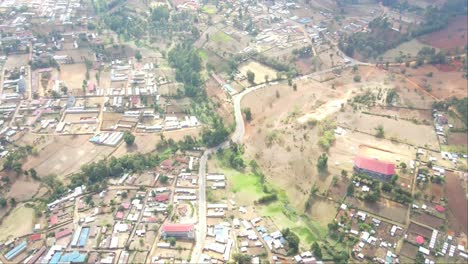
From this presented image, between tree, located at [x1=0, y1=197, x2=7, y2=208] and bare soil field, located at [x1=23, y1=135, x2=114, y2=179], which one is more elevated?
bare soil field, located at [x1=23, y1=135, x2=114, y2=179]

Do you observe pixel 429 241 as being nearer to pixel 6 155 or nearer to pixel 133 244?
pixel 133 244

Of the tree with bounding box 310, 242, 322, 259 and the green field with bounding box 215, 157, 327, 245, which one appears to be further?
the green field with bounding box 215, 157, 327, 245

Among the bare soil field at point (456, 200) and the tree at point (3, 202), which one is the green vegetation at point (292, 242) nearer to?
the bare soil field at point (456, 200)

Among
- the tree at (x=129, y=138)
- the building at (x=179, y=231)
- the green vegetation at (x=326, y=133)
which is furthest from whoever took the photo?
the tree at (x=129, y=138)

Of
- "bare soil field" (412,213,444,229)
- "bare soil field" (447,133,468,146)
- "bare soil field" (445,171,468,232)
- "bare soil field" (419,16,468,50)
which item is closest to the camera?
"bare soil field" (412,213,444,229)

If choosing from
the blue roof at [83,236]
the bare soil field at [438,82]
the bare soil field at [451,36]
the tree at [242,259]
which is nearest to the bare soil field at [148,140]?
the blue roof at [83,236]

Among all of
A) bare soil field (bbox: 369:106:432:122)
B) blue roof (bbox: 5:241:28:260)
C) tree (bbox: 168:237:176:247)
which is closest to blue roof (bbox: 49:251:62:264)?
blue roof (bbox: 5:241:28:260)

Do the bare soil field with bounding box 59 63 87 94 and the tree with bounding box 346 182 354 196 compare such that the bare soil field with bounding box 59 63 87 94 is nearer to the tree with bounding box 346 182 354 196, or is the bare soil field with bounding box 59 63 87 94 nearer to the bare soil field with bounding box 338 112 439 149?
the bare soil field with bounding box 338 112 439 149
